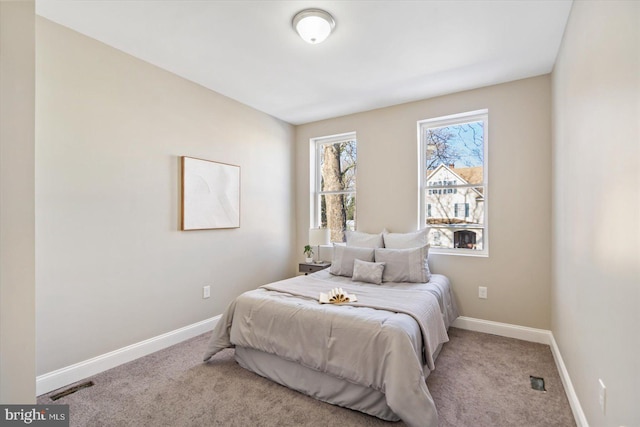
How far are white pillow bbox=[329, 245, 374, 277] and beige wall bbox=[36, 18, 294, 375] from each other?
1196 millimetres

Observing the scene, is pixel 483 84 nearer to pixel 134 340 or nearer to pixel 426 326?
pixel 426 326

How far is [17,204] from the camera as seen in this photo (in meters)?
1.06

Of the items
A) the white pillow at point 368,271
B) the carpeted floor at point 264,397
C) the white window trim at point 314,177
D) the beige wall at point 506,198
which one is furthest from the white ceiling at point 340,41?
the carpeted floor at point 264,397

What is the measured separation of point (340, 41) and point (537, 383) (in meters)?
2.98

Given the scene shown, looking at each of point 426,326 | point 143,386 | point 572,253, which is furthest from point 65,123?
point 572,253

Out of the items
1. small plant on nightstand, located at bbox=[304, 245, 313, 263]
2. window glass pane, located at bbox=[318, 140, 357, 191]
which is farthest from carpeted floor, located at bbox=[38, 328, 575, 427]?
window glass pane, located at bbox=[318, 140, 357, 191]

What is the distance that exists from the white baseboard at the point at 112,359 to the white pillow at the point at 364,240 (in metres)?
1.89

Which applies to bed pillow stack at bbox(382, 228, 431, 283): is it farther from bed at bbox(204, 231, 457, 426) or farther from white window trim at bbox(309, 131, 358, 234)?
white window trim at bbox(309, 131, 358, 234)

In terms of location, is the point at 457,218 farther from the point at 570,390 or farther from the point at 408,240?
the point at 570,390

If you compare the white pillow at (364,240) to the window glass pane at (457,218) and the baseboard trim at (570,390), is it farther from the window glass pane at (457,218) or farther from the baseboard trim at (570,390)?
the baseboard trim at (570,390)

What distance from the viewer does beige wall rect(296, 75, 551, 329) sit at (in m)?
3.00

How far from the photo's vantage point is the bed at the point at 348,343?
1.75 meters

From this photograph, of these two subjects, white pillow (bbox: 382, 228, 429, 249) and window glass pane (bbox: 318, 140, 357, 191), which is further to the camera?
window glass pane (bbox: 318, 140, 357, 191)

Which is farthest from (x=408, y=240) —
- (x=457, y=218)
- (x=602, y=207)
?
(x=602, y=207)
